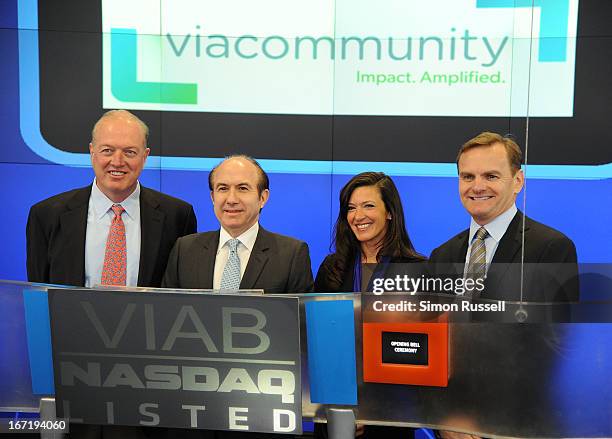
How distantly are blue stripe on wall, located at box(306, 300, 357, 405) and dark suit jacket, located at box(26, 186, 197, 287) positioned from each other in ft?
3.32

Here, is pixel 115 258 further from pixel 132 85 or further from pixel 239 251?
pixel 132 85

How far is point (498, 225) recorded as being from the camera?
7.47ft

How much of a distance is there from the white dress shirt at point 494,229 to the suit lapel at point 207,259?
0.91 m

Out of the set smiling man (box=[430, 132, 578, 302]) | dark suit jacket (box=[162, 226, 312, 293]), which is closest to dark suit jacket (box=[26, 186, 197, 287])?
dark suit jacket (box=[162, 226, 312, 293])

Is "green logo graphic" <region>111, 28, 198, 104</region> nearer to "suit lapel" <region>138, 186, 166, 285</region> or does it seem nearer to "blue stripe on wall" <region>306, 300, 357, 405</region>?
"suit lapel" <region>138, 186, 166, 285</region>

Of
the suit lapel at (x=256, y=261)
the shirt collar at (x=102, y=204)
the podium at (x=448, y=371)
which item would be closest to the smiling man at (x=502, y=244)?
the podium at (x=448, y=371)

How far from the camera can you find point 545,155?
3266 millimetres

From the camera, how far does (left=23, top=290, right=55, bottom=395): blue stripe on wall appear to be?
1970 mm

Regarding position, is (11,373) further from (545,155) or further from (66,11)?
(545,155)

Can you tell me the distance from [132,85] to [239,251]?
152 cm

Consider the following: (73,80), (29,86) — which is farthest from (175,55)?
(29,86)

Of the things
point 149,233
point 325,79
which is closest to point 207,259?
point 149,233

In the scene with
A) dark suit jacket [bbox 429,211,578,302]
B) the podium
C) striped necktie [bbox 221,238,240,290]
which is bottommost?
the podium

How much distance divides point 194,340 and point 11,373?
23.0 inches
